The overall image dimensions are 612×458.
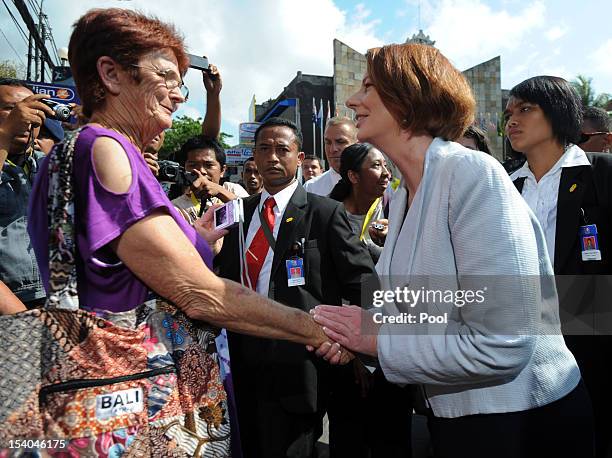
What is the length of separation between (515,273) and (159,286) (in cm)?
104

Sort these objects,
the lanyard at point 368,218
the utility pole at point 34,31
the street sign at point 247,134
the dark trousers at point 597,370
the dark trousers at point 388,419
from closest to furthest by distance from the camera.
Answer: the dark trousers at point 597,370
the dark trousers at point 388,419
the lanyard at point 368,218
the utility pole at point 34,31
the street sign at point 247,134

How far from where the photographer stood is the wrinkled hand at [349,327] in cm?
171

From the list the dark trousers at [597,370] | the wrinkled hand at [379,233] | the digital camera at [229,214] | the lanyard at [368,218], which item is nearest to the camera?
the digital camera at [229,214]

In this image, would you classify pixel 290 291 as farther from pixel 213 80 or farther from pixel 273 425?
pixel 213 80

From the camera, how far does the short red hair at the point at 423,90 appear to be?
169 cm

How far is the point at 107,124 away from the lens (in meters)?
1.55

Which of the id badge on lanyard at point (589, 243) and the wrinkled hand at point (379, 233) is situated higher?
the wrinkled hand at point (379, 233)

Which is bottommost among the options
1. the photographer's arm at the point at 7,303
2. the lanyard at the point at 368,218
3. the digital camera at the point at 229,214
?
the photographer's arm at the point at 7,303

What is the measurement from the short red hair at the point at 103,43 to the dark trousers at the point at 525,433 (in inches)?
63.4

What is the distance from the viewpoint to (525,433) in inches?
58.4

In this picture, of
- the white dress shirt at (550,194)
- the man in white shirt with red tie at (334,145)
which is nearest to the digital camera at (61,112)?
the white dress shirt at (550,194)

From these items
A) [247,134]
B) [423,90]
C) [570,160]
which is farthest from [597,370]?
[247,134]

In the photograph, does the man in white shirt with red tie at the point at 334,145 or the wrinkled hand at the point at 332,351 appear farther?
the man in white shirt with red tie at the point at 334,145

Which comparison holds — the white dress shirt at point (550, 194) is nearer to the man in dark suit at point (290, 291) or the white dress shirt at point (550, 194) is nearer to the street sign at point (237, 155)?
the man in dark suit at point (290, 291)
